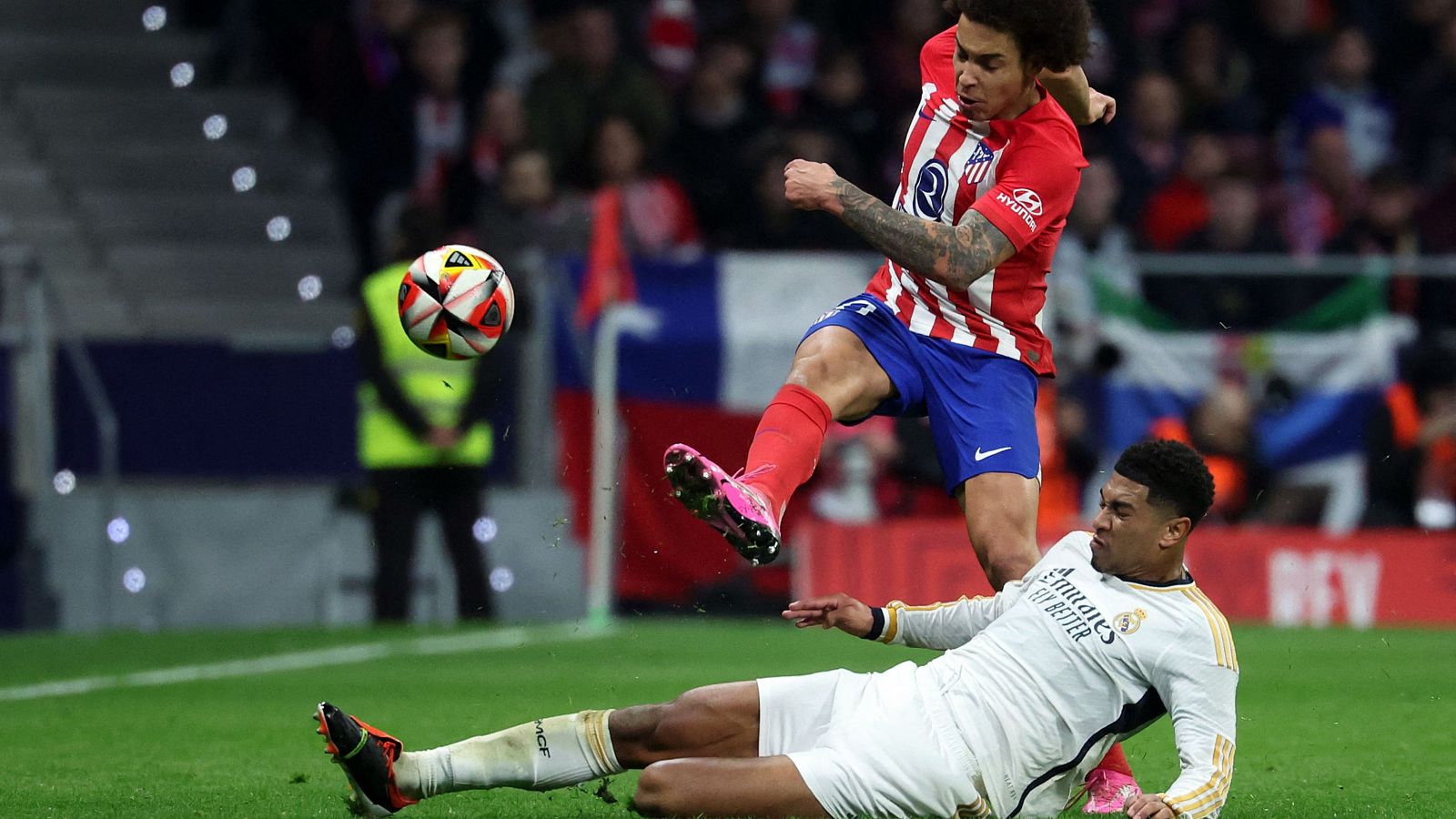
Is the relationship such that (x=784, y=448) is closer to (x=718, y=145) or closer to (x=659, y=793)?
(x=659, y=793)

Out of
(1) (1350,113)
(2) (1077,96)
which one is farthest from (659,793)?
(1) (1350,113)

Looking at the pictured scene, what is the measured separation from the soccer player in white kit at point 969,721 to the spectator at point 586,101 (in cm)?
880

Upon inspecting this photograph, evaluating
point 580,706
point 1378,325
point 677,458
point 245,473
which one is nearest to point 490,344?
point 677,458

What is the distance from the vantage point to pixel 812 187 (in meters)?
5.87

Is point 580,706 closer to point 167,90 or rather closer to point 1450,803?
point 1450,803

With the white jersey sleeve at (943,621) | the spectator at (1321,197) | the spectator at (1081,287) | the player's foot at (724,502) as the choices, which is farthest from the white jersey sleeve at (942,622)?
the spectator at (1321,197)

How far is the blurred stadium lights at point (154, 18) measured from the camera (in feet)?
53.6

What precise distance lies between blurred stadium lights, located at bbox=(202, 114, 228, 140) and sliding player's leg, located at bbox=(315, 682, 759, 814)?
1137cm

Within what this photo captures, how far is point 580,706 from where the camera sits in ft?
27.3

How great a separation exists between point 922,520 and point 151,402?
4.62 metres

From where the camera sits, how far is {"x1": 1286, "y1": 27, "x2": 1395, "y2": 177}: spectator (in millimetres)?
15234

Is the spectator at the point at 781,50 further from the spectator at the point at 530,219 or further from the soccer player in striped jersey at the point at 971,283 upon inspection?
the soccer player in striped jersey at the point at 971,283

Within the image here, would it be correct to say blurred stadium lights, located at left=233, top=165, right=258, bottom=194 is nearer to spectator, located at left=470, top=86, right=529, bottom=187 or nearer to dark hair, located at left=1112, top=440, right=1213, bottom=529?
spectator, located at left=470, top=86, right=529, bottom=187

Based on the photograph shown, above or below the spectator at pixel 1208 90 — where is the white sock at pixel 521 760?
below
